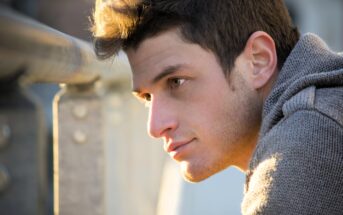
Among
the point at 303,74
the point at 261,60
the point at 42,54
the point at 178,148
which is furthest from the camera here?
the point at 261,60

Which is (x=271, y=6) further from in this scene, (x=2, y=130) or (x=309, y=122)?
(x=2, y=130)

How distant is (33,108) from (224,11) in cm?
118

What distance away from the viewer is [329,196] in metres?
2.10

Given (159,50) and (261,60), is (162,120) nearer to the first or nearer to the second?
(159,50)

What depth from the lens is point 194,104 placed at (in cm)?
262

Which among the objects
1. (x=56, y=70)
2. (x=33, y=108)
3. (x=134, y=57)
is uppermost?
(x=134, y=57)

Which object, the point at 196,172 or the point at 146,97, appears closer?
the point at 196,172

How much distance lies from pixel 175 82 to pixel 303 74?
0.45 m

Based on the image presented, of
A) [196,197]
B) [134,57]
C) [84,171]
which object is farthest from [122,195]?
[134,57]

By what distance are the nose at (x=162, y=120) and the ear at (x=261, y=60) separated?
30cm

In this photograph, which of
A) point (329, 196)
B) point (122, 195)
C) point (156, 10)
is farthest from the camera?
point (122, 195)

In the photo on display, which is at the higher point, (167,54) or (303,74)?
(167,54)

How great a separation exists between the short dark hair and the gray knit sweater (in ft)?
1.39

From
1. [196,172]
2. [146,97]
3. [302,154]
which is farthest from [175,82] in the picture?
[302,154]
